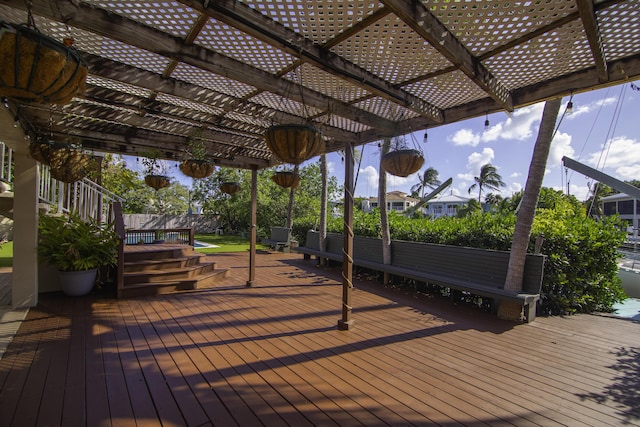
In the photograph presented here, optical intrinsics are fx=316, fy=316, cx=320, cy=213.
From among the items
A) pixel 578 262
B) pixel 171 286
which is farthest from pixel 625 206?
pixel 171 286

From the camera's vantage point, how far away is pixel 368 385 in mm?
2434

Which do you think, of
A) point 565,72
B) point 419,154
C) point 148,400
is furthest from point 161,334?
point 565,72

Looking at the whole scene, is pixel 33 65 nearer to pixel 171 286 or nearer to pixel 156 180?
pixel 171 286

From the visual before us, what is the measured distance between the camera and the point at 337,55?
2467mm

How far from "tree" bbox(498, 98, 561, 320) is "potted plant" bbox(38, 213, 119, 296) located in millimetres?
5726

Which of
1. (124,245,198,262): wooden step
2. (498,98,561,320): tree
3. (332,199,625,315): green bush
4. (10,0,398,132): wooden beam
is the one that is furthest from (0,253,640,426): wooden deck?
(10,0,398,132): wooden beam

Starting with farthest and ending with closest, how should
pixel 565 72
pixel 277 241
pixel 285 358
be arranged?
1. pixel 277 241
2. pixel 285 358
3. pixel 565 72

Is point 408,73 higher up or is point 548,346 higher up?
point 408,73

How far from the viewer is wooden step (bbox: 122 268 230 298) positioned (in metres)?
4.88

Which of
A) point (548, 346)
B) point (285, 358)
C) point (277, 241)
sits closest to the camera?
point (285, 358)

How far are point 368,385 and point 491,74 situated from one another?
2.69 meters

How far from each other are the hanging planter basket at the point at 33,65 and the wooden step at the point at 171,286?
4.02 m

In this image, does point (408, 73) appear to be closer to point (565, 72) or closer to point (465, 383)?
point (565, 72)

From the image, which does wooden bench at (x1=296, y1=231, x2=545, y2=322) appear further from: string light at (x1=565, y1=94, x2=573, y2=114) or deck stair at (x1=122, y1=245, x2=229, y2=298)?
deck stair at (x1=122, y1=245, x2=229, y2=298)
